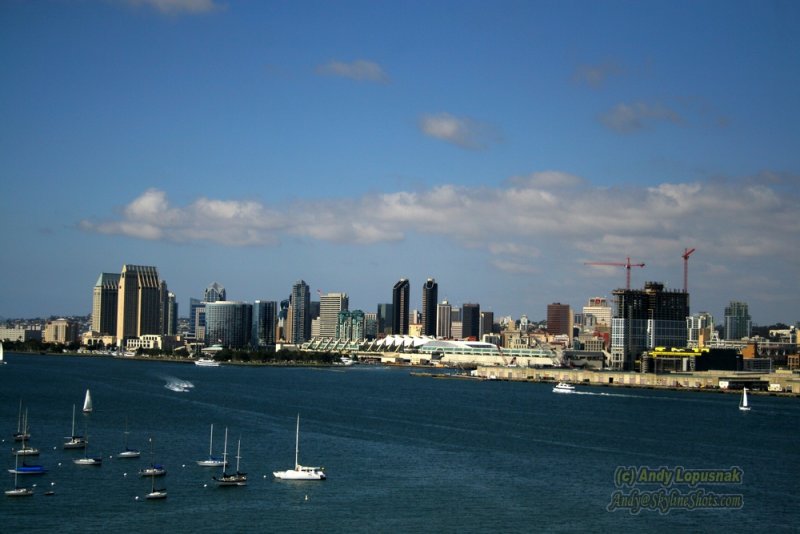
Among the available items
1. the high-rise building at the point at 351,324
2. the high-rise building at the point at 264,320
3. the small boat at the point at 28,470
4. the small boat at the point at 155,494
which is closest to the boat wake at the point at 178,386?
the small boat at the point at 28,470

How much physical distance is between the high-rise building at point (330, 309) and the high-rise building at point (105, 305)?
37632 millimetres

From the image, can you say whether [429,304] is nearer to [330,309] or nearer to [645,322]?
[330,309]

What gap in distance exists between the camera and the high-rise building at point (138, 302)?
161250 millimetres

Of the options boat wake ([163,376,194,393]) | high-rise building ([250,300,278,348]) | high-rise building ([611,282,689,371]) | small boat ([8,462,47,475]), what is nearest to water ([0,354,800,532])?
small boat ([8,462,47,475])

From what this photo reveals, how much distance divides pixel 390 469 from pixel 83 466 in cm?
836

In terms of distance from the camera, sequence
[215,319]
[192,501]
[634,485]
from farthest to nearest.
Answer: [215,319] < [634,485] < [192,501]

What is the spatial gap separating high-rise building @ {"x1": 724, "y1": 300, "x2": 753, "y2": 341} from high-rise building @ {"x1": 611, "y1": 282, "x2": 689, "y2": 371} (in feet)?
351

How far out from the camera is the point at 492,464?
31.5m

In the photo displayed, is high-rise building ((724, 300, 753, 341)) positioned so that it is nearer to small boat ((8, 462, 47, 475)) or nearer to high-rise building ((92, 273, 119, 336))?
high-rise building ((92, 273, 119, 336))

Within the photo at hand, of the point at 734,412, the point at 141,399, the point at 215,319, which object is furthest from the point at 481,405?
the point at 215,319

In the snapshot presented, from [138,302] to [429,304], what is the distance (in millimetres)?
53480

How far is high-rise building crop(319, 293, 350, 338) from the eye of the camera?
193 meters

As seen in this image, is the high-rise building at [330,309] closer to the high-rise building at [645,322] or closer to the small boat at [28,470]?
the high-rise building at [645,322]

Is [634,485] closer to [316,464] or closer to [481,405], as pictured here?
[316,464]
